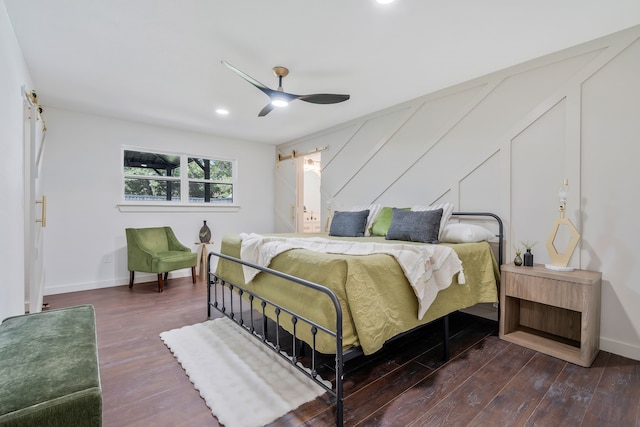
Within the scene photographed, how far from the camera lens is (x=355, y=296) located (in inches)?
63.5

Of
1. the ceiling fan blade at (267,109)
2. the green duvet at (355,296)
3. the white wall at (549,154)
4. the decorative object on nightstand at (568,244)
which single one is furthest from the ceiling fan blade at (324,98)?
the decorative object on nightstand at (568,244)

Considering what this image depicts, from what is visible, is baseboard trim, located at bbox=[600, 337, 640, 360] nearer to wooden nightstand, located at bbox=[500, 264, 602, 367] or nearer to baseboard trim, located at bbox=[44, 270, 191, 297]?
wooden nightstand, located at bbox=[500, 264, 602, 367]

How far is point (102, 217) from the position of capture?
4.35m

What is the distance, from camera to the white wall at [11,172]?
6.29 ft

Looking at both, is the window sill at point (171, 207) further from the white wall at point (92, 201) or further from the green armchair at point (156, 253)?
the green armchair at point (156, 253)

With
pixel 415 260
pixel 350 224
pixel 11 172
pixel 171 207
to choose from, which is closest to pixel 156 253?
pixel 171 207

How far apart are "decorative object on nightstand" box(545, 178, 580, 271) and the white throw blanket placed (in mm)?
871

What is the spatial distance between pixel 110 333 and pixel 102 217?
2.35 metres

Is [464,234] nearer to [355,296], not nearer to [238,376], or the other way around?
[355,296]

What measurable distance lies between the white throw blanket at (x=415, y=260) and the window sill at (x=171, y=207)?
3131mm

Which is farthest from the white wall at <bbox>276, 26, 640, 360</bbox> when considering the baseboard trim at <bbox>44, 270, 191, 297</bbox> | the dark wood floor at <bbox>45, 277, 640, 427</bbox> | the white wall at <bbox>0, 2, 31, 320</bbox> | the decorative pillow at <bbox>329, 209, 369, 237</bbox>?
the baseboard trim at <bbox>44, 270, 191, 297</bbox>

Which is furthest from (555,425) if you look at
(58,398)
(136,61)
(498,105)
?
(136,61)

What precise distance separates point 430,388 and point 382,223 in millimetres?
1977

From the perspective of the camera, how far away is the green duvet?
1.61m
